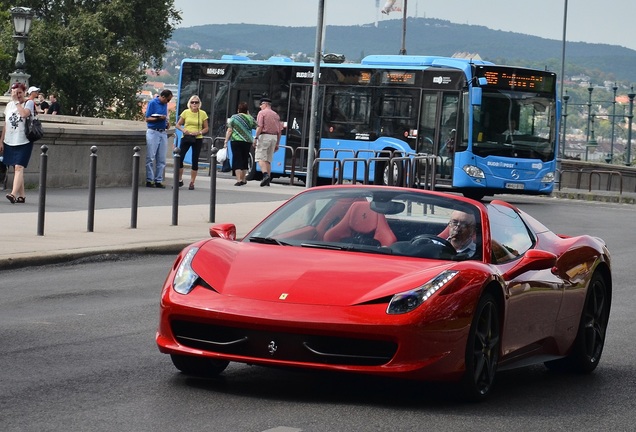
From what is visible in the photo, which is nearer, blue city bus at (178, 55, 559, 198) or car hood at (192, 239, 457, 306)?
car hood at (192, 239, 457, 306)

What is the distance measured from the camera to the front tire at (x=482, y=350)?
299 inches

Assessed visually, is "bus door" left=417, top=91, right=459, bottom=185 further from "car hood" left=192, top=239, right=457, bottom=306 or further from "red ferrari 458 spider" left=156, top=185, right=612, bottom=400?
"car hood" left=192, top=239, right=457, bottom=306

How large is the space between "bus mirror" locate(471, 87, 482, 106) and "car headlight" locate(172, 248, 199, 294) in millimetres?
26101

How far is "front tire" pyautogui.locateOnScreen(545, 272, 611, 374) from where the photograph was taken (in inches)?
367

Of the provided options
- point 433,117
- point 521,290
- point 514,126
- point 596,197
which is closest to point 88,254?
point 521,290

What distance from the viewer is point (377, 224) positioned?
8.70 m

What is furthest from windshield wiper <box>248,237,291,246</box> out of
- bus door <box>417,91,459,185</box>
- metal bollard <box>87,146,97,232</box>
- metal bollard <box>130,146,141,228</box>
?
bus door <box>417,91,459,185</box>

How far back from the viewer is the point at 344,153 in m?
36.4

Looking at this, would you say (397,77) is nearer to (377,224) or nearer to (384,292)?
(377,224)

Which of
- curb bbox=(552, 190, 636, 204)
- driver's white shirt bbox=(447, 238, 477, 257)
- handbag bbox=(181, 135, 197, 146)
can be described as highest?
handbag bbox=(181, 135, 197, 146)

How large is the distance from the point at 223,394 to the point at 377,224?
64.0 inches

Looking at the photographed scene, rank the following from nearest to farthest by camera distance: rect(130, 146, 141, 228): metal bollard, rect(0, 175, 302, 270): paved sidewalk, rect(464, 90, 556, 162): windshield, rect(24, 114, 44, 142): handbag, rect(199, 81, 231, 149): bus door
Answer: rect(0, 175, 302, 270): paved sidewalk < rect(130, 146, 141, 228): metal bollard < rect(24, 114, 44, 142): handbag < rect(464, 90, 556, 162): windshield < rect(199, 81, 231, 149): bus door

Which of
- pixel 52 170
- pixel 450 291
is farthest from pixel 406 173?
pixel 450 291

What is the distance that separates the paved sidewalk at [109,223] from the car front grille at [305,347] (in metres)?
7.19
